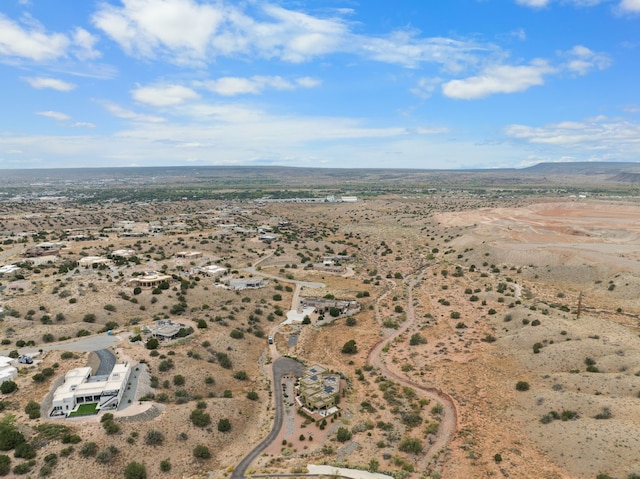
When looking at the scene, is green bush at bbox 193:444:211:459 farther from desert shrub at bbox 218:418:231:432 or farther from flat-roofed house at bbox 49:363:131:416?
flat-roofed house at bbox 49:363:131:416

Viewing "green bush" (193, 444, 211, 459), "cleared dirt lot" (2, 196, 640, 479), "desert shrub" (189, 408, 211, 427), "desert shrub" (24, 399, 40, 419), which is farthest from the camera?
"desert shrub" (189, 408, 211, 427)

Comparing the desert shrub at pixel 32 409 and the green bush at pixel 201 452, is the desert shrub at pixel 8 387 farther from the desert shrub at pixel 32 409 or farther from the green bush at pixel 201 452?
the green bush at pixel 201 452

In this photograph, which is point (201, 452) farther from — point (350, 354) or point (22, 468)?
point (350, 354)

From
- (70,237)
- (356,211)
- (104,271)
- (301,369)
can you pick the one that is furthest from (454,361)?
(356,211)

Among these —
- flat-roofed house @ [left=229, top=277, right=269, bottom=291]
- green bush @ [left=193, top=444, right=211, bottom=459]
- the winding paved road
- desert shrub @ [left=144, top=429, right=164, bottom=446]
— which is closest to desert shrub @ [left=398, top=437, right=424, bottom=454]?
the winding paved road

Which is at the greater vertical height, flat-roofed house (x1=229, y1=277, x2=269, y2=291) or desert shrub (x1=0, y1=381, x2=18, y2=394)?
desert shrub (x1=0, y1=381, x2=18, y2=394)

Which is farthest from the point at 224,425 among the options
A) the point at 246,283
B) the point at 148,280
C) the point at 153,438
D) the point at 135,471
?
the point at 148,280

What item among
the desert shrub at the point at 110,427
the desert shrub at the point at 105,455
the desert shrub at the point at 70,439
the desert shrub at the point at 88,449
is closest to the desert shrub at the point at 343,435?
the desert shrub at the point at 105,455

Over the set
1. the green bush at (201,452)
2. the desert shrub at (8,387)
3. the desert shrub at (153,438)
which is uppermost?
the desert shrub at (8,387)
